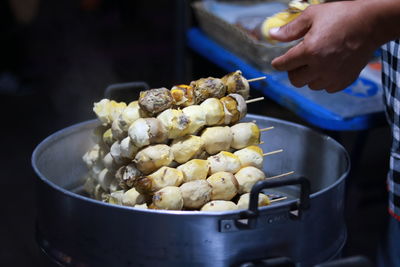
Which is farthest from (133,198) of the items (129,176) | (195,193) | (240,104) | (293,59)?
(293,59)

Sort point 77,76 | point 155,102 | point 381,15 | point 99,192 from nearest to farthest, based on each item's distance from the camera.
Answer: point 381,15, point 155,102, point 99,192, point 77,76

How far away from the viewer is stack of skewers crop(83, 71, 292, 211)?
1332mm

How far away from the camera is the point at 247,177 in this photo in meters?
1.40

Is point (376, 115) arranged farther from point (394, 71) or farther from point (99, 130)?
point (99, 130)

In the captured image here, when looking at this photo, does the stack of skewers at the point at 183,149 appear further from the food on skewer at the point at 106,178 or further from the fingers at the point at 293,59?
the fingers at the point at 293,59

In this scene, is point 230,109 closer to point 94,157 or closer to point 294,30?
point 294,30

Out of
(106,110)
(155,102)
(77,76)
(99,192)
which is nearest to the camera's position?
(155,102)

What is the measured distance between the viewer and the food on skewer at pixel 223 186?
1.35 m

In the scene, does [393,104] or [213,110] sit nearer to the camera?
[213,110]

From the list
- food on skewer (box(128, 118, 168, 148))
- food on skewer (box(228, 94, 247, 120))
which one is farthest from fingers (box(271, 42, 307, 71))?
food on skewer (box(128, 118, 168, 148))

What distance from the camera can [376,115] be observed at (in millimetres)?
2160

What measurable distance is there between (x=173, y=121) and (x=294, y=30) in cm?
39

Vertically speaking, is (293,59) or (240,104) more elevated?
(293,59)

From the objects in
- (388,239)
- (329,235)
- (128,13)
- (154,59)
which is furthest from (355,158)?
(128,13)
